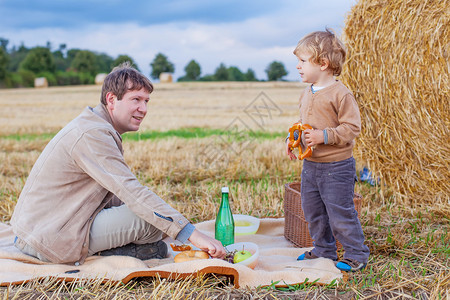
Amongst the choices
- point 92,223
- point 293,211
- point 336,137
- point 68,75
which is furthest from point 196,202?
point 68,75

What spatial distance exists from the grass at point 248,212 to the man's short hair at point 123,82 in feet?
3.95

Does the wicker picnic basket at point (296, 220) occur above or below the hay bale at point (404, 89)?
below

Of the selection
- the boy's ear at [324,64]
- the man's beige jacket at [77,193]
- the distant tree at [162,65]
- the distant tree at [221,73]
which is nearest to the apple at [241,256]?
the man's beige jacket at [77,193]

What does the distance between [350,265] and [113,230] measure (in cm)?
156

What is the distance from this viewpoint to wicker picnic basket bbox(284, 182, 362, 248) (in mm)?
3487

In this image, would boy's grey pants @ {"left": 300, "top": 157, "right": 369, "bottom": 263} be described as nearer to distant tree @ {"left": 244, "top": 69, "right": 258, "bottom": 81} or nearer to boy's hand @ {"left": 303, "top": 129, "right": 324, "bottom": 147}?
boy's hand @ {"left": 303, "top": 129, "right": 324, "bottom": 147}

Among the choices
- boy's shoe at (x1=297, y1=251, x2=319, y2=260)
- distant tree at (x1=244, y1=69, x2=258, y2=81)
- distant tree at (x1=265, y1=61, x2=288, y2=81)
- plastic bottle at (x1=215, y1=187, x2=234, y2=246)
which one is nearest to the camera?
boy's shoe at (x1=297, y1=251, x2=319, y2=260)

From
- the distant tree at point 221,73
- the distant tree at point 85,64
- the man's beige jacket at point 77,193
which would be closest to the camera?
the man's beige jacket at point 77,193

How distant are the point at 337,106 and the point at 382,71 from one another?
1.81 meters

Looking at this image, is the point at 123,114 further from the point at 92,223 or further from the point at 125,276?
the point at 125,276

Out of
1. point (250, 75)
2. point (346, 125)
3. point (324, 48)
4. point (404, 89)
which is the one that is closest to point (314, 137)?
point (346, 125)

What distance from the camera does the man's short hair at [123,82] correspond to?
2.99 metres

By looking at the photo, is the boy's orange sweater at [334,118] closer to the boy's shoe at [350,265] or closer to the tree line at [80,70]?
the boy's shoe at [350,265]

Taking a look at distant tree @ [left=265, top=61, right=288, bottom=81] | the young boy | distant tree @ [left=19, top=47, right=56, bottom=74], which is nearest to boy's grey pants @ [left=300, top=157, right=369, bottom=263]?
the young boy
